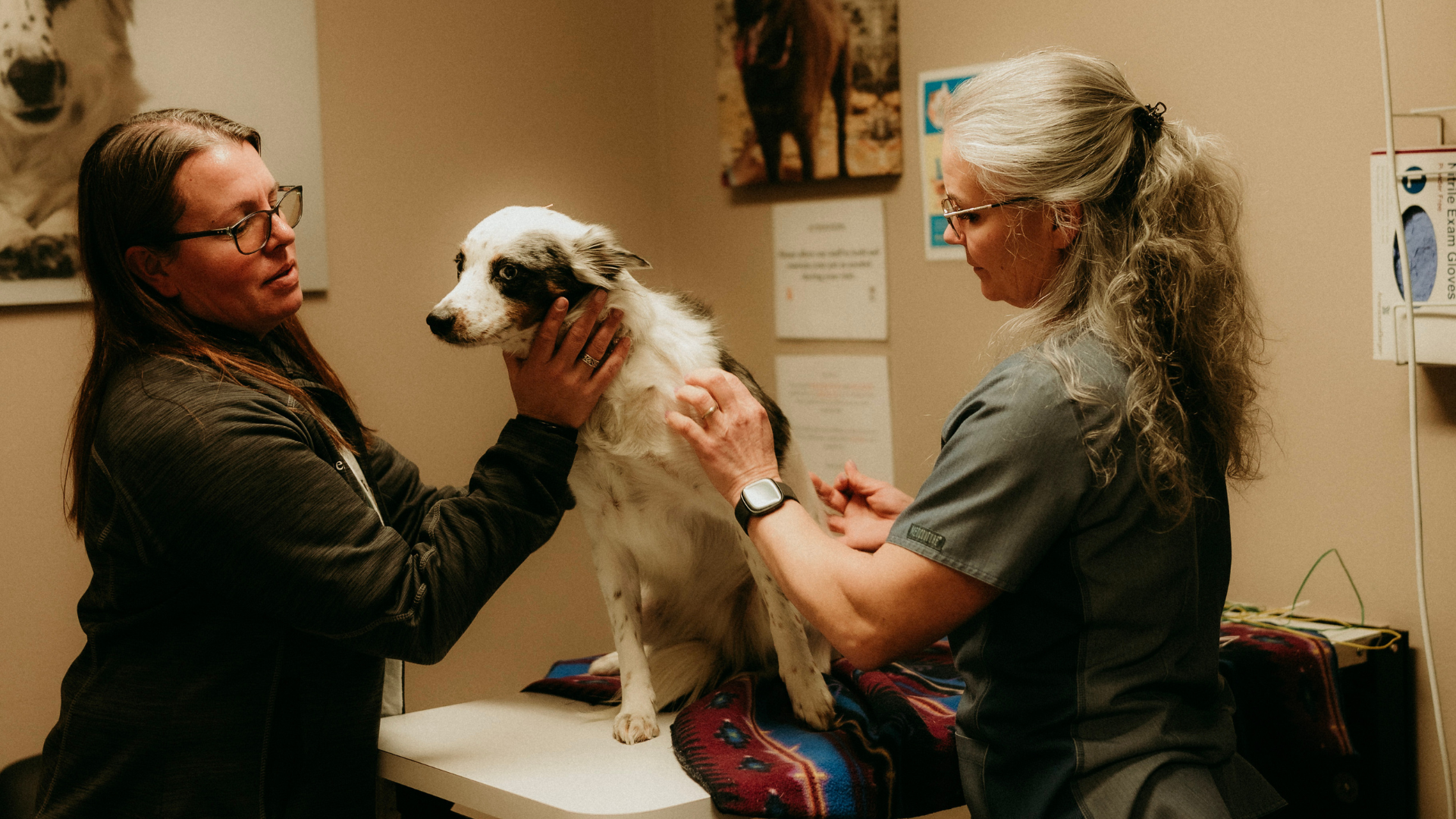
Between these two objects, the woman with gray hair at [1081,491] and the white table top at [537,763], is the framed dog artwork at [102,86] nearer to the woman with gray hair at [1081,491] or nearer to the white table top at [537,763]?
the white table top at [537,763]

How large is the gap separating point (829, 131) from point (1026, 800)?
1.99m

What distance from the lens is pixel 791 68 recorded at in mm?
2844

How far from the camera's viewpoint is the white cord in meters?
1.77

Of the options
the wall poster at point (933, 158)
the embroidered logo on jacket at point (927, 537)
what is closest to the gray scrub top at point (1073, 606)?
the embroidered logo on jacket at point (927, 537)

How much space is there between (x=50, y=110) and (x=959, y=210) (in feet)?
5.63

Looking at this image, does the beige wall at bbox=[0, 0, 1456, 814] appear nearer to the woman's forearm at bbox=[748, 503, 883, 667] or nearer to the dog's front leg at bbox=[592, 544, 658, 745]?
the dog's front leg at bbox=[592, 544, 658, 745]

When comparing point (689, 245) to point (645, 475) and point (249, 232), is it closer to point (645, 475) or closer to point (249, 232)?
point (645, 475)

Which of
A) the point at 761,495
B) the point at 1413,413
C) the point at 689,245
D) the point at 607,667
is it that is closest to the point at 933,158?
the point at 689,245

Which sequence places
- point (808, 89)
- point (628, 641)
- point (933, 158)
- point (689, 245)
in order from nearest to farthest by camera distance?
point (628, 641) < point (933, 158) < point (808, 89) < point (689, 245)

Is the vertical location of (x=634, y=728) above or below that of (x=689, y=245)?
below

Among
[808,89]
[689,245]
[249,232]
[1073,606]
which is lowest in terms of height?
[1073,606]

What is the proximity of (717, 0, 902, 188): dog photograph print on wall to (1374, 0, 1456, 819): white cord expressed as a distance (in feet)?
3.59

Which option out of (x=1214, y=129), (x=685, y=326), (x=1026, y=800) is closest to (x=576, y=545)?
(x=685, y=326)

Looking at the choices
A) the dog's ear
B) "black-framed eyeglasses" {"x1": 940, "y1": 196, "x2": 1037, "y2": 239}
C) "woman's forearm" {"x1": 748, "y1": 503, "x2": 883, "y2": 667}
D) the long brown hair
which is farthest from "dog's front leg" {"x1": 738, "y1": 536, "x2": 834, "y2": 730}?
the long brown hair
